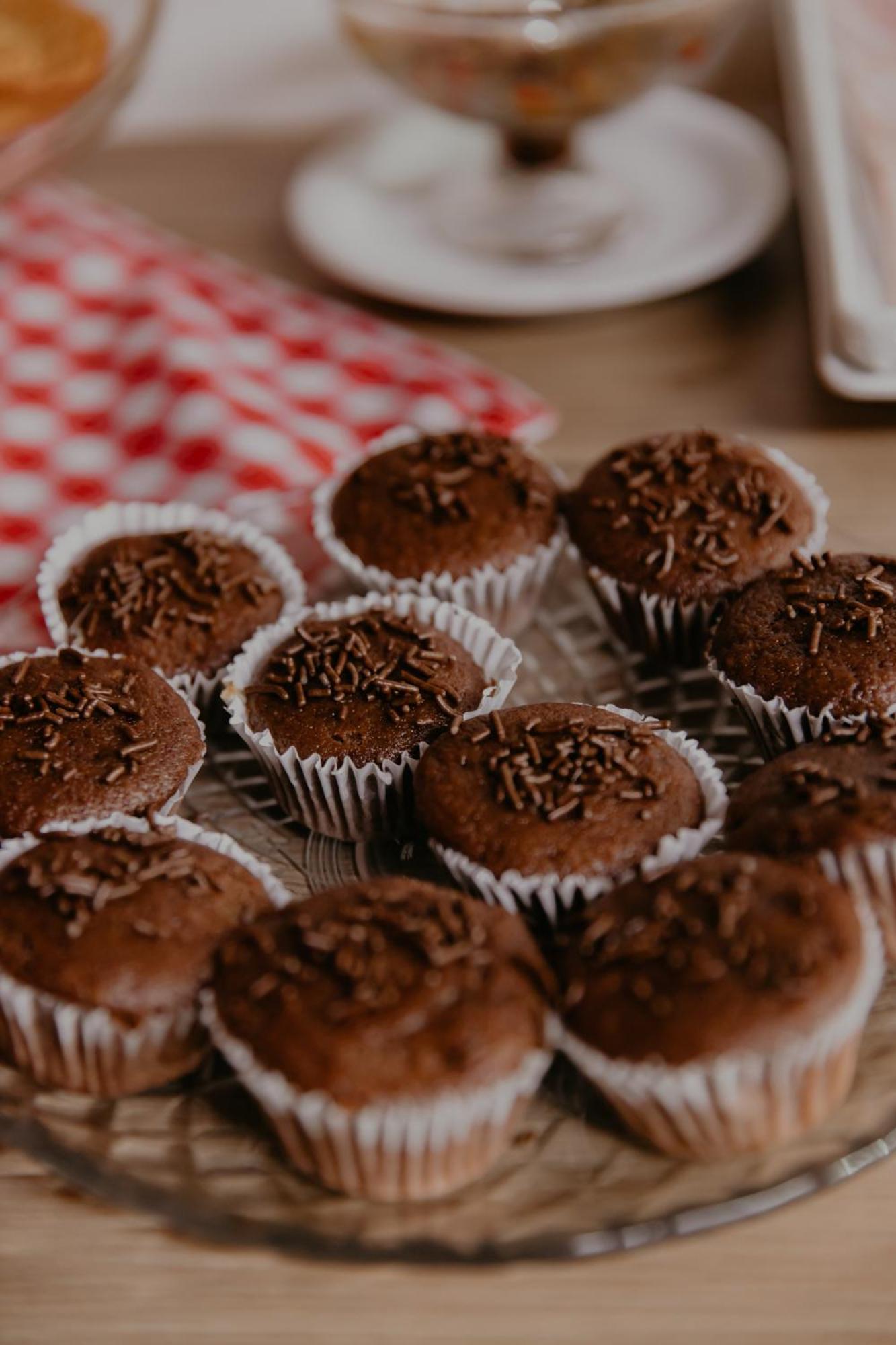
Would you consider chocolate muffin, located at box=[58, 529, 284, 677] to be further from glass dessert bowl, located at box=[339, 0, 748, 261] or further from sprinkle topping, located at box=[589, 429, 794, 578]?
glass dessert bowl, located at box=[339, 0, 748, 261]

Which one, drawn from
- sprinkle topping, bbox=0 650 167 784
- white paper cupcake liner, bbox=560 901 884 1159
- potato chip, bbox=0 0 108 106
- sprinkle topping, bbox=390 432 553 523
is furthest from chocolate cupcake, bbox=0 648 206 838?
potato chip, bbox=0 0 108 106

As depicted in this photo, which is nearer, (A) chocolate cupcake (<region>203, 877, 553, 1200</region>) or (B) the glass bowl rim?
(A) chocolate cupcake (<region>203, 877, 553, 1200</region>)

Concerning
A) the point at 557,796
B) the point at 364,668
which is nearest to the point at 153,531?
the point at 364,668

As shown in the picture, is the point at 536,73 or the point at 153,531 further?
the point at 536,73

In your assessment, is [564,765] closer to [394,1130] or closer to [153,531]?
[394,1130]

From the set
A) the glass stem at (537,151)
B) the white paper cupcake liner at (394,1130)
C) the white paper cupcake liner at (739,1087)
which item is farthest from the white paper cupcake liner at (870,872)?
the glass stem at (537,151)

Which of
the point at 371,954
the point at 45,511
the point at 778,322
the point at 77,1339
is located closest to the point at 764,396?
the point at 778,322

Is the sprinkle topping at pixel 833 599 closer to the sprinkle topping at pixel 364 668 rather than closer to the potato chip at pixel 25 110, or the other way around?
the sprinkle topping at pixel 364 668
